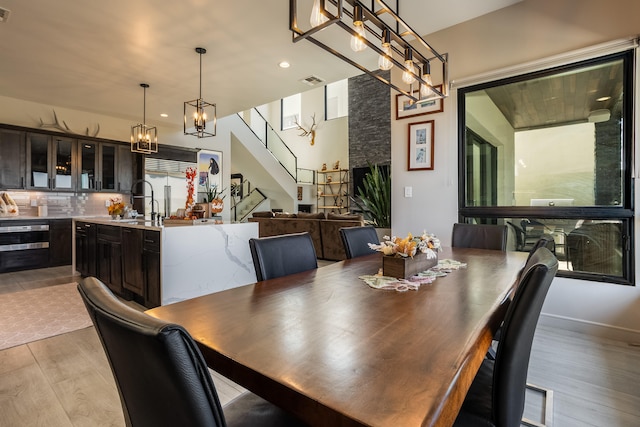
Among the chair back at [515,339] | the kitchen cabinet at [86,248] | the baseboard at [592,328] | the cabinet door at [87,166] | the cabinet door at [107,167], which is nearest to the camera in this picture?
the chair back at [515,339]

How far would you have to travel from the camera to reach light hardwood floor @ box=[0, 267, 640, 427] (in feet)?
5.49

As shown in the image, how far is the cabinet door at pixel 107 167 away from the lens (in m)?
6.02

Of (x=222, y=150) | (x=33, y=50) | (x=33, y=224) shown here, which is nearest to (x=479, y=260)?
(x=33, y=50)

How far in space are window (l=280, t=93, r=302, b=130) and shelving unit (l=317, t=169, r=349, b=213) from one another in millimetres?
2345

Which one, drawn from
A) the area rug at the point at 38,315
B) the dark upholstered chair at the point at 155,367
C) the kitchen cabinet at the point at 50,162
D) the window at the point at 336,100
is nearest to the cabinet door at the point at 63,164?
the kitchen cabinet at the point at 50,162

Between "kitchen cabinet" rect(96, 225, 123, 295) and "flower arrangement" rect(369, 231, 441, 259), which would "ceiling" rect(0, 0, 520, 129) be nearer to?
"kitchen cabinet" rect(96, 225, 123, 295)

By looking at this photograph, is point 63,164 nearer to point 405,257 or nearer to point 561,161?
point 405,257

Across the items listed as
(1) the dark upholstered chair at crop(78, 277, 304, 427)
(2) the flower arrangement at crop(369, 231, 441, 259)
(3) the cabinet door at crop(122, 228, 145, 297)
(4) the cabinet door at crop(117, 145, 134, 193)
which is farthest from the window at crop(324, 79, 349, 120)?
(1) the dark upholstered chair at crop(78, 277, 304, 427)

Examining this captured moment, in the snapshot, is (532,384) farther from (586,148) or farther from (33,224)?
(33,224)

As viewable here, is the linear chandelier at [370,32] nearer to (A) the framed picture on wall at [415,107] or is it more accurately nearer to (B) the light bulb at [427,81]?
(B) the light bulb at [427,81]

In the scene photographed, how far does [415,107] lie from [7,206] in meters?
6.26

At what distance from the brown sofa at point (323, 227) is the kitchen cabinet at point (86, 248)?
2309 mm

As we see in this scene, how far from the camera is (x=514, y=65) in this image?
305cm

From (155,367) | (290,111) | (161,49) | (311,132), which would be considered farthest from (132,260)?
(290,111)
